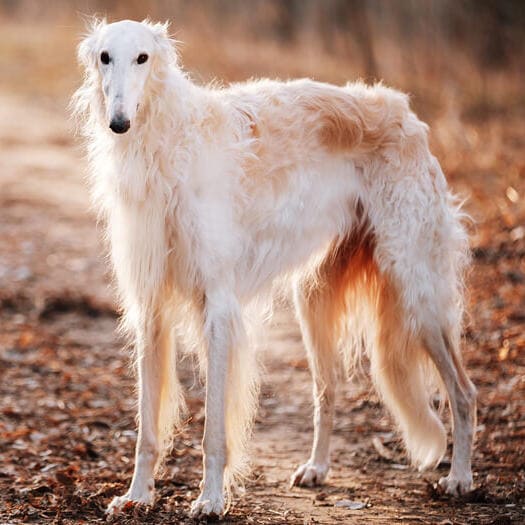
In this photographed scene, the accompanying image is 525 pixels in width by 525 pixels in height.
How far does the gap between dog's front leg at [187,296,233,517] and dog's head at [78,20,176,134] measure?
890mm

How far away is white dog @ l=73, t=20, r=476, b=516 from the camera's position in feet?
13.2

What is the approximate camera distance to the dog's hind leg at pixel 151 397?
420 centimetres

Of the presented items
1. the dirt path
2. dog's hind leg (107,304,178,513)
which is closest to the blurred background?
the dirt path

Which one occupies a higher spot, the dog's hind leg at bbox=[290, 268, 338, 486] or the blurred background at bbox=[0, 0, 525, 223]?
the blurred background at bbox=[0, 0, 525, 223]

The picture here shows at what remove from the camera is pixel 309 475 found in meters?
4.70

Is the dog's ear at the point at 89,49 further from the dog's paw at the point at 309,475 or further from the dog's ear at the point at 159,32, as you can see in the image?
the dog's paw at the point at 309,475

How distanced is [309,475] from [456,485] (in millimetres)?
705

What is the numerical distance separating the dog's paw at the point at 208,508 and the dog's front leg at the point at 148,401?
27 centimetres

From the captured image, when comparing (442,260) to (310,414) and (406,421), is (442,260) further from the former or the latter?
(310,414)

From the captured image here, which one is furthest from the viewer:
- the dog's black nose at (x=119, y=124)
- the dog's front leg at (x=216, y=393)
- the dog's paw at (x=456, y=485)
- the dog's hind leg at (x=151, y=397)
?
the dog's paw at (x=456, y=485)

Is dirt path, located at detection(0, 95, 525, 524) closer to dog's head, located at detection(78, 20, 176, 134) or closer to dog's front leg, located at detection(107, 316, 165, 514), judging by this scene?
dog's front leg, located at detection(107, 316, 165, 514)

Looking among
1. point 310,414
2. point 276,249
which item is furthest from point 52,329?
point 276,249

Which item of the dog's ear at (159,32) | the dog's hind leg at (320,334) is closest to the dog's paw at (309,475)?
the dog's hind leg at (320,334)

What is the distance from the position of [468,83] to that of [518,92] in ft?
2.70
